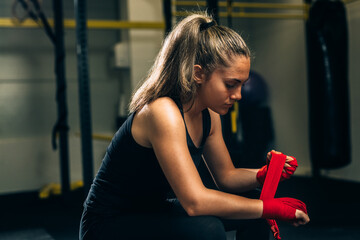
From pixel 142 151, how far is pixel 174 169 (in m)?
0.13

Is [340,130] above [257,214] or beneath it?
beneath

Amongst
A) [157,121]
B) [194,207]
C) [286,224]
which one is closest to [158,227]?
[194,207]

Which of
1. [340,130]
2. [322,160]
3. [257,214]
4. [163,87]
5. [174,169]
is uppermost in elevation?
[163,87]

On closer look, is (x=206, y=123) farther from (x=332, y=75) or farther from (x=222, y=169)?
(x=332, y=75)

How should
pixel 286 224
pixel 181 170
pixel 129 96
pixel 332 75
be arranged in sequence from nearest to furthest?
pixel 181 170, pixel 286 224, pixel 332 75, pixel 129 96

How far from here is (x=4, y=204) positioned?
434 centimetres

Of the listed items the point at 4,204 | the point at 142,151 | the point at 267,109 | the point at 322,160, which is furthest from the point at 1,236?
the point at 267,109

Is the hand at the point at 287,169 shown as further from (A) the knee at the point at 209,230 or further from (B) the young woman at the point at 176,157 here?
(A) the knee at the point at 209,230

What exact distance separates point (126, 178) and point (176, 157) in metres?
0.19

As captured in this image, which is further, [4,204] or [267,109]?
[267,109]

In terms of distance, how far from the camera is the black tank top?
133cm

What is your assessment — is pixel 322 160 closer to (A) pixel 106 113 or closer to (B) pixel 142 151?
(A) pixel 106 113

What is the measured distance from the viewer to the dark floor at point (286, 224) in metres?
2.86

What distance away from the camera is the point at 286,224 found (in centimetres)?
304
